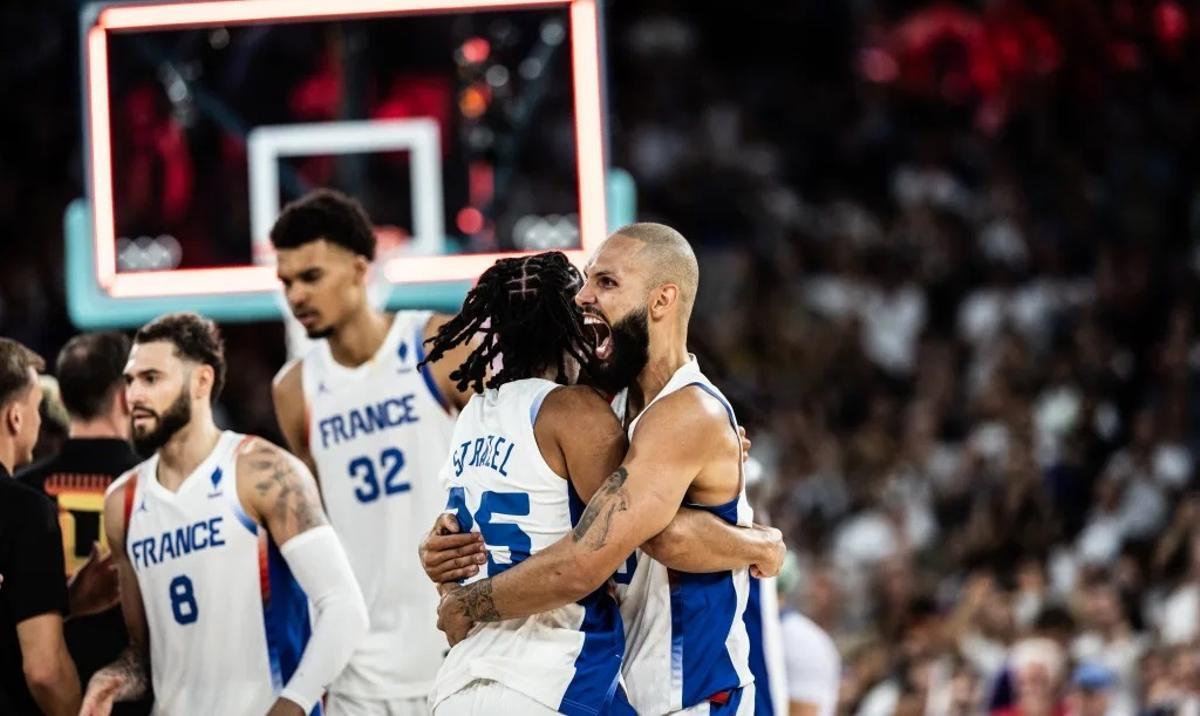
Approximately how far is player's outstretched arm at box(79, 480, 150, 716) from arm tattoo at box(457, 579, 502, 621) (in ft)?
4.87


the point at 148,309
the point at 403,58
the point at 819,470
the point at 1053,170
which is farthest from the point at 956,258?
the point at 148,309

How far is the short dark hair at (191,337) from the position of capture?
605 centimetres

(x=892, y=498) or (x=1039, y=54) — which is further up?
(x=1039, y=54)

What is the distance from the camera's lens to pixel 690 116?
1836 centimetres

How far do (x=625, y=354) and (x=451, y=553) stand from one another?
0.77 m

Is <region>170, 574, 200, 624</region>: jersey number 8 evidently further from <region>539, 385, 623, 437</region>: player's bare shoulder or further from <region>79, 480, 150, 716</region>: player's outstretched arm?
<region>539, 385, 623, 437</region>: player's bare shoulder

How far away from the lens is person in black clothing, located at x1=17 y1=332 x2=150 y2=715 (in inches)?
256

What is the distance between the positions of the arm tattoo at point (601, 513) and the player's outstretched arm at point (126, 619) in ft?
6.05

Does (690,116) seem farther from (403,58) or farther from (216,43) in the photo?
(216,43)

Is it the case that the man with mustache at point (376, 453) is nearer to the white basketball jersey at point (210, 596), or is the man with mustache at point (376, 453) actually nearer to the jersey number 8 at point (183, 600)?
the white basketball jersey at point (210, 596)

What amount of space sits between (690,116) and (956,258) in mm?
3411

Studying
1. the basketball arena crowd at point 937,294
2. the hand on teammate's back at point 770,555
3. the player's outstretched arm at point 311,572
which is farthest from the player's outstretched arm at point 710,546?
the basketball arena crowd at point 937,294

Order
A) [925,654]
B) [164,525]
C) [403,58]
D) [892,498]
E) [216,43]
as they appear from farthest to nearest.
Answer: [403,58]
[892,498]
[925,654]
[216,43]
[164,525]

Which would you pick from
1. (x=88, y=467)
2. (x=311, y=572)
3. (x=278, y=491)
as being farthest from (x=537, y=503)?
(x=88, y=467)
